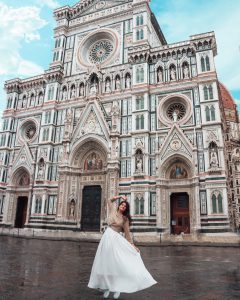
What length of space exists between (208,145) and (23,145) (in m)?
20.6

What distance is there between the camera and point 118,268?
4.94 metres

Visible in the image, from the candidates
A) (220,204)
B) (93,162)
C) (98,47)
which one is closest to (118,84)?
(98,47)

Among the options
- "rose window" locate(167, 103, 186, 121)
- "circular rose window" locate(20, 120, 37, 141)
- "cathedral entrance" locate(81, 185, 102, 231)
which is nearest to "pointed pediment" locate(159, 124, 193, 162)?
"rose window" locate(167, 103, 186, 121)

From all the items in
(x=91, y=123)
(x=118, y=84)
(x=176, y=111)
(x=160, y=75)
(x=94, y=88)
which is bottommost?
(x=91, y=123)

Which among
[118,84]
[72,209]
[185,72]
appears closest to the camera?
[185,72]

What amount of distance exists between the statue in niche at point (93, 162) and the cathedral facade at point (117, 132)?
106 mm

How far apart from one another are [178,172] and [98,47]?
18881 millimetres

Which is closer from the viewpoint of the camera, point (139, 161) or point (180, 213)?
point (180, 213)

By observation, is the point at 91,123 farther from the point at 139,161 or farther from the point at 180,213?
the point at 180,213

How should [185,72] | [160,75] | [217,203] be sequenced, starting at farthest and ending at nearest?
1. [160,75]
2. [185,72]
3. [217,203]

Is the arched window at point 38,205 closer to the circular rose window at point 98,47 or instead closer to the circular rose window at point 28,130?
the circular rose window at point 28,130

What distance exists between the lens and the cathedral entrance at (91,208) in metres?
25.8

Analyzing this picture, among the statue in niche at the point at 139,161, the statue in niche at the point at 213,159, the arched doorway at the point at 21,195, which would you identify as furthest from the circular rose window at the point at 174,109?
the arched doorway at the point at 21,195

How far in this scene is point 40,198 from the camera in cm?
2766
